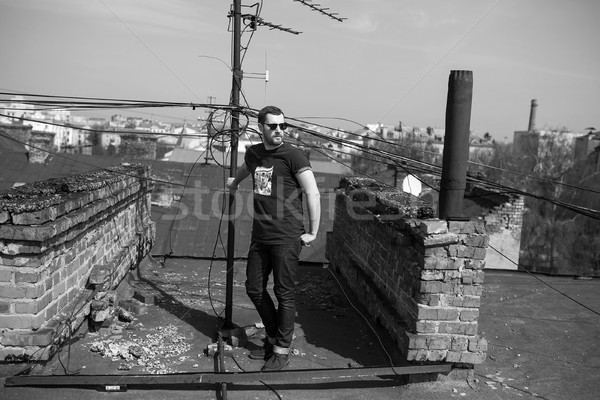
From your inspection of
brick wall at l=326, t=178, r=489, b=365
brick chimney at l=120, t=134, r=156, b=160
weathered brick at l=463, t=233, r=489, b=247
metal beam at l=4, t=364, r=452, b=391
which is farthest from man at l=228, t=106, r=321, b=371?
brick chimney at l=120, t=134, r=156, b=160

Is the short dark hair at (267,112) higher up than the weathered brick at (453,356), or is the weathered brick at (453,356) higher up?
the short dark hair at (267,112)

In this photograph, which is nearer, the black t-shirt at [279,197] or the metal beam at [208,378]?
the metal beam at [208,378]

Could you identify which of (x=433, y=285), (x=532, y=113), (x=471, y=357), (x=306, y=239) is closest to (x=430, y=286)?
(x=433, y=285)

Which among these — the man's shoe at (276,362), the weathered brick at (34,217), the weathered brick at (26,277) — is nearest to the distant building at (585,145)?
the man's shoe at (276,362)

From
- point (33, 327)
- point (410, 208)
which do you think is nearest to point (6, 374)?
point (33, 327)

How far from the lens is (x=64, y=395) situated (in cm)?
365

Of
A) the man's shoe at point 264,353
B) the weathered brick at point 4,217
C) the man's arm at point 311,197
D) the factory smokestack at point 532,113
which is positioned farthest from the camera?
the factory smokestack at point 532,113

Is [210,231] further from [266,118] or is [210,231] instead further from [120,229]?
[266,118]

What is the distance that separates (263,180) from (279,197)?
215 mm

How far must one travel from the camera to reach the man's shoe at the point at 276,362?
4152 mm

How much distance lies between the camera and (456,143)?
405cm

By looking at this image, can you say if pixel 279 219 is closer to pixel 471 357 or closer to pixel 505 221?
pixel 471 357

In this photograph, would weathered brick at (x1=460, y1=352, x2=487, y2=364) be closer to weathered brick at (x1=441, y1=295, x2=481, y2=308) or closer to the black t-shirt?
weathered brick at (x1=441, y1=295, x2=481, y2=308)

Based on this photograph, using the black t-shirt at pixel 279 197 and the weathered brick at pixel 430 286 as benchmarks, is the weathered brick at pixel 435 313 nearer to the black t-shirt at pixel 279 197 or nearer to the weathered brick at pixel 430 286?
the weathered brick at pixel 430 286
